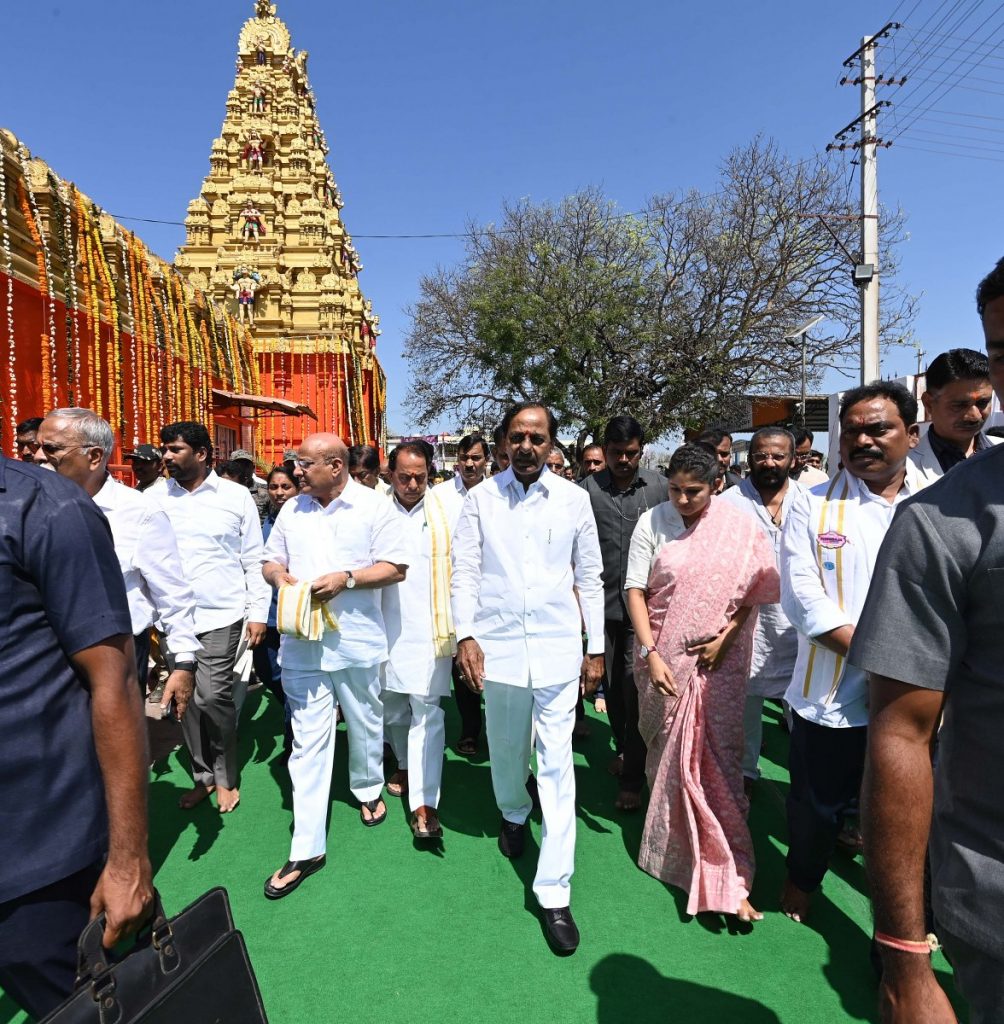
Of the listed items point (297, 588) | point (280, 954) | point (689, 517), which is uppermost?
point (689, 517)

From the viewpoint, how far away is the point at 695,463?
297 centimetres

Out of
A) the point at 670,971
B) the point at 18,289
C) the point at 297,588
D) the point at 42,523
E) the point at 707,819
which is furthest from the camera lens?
the point at 18,289

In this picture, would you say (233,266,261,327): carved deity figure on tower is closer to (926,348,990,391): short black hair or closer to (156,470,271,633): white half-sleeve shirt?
(156,470,271,633): white half-sleeve shirt

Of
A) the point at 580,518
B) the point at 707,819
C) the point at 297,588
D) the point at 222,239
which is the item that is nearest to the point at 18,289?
the point at 297,588

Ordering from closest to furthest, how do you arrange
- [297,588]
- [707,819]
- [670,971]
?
[670,971] → [707,819] → [297,588]

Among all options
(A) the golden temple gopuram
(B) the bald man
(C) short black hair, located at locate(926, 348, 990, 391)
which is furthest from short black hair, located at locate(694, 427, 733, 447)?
(A) the golden temple gopuram

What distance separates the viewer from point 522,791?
10.1 feet

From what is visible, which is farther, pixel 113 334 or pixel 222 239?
pixel 222 239

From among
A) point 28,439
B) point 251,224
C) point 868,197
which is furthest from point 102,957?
point 251,224

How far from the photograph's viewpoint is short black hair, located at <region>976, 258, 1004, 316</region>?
105 cm

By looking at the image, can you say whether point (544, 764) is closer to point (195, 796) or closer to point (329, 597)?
point (329, 597)

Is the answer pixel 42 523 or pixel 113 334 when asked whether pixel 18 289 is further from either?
pixel 42 523

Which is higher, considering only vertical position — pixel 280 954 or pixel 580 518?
pixel 580 518

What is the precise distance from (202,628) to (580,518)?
2.15 metres
